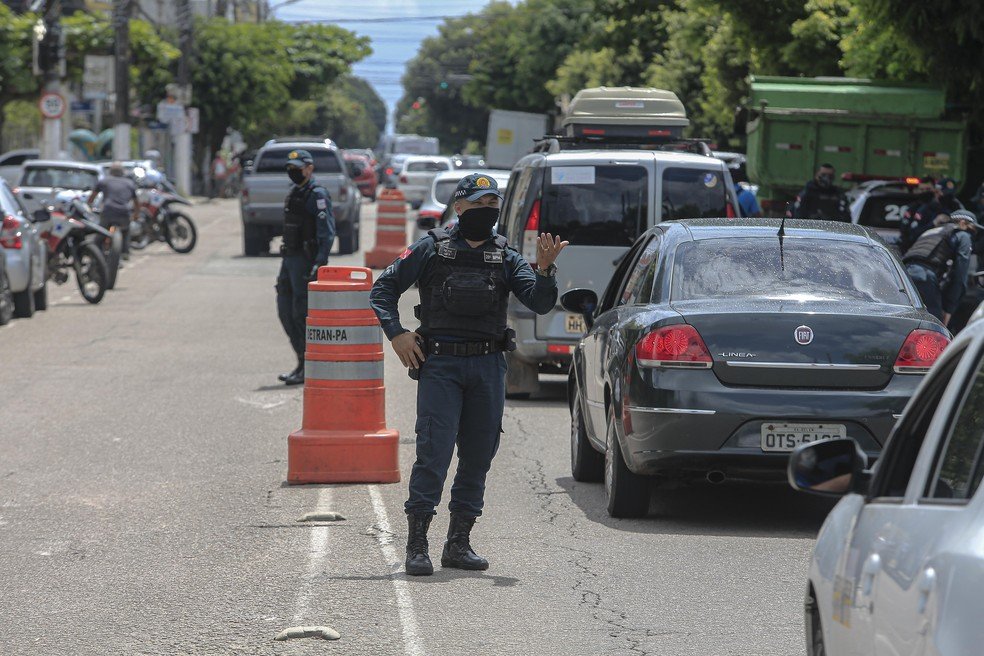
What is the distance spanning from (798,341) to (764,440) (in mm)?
493

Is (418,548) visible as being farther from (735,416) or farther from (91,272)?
(91,272)

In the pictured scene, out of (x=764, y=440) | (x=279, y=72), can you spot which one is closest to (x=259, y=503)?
(x=764, y=440)

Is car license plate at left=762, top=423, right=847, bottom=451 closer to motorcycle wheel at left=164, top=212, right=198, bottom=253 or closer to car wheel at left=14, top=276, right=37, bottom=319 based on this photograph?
car wheel at left=14, top=276, right=37, bottom=319

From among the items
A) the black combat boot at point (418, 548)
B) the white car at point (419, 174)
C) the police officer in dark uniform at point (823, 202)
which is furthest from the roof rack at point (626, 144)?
the white car at point (419, 174)

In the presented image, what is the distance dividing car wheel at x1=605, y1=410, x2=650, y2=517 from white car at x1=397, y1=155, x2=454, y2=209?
4232 centimetres

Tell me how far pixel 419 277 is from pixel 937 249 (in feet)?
28.6

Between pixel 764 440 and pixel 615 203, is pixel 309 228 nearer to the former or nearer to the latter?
pixel 615 203

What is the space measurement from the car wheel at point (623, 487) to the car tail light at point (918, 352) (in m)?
1.40

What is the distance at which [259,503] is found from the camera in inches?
362

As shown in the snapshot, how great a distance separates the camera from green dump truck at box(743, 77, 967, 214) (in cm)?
2342

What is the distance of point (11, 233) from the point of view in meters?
19.6

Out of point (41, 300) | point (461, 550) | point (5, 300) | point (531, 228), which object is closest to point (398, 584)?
point (461, 550)

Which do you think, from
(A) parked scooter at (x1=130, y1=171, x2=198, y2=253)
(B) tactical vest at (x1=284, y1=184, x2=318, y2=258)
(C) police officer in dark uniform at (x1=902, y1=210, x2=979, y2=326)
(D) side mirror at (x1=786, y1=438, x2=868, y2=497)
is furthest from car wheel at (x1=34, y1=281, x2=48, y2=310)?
(D) side mirror at (x1=786, y1=438, x2=868, y2=497)

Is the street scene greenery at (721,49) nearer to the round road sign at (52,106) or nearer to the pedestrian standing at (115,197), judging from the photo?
the pedestrian standing at (115,197)
